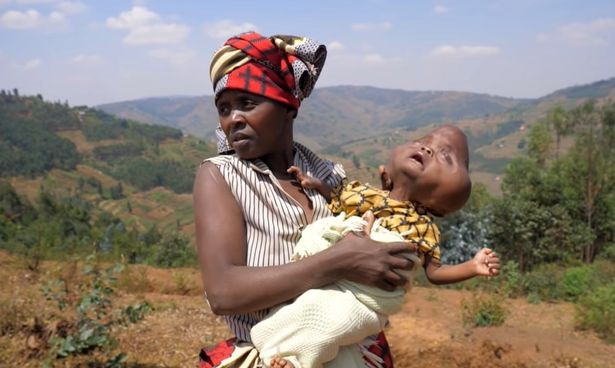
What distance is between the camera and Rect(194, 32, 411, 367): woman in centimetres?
123

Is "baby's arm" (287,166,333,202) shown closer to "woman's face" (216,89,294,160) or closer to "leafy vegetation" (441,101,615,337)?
"woman's face" (216,89,294,160)

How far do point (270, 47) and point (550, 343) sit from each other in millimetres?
7604

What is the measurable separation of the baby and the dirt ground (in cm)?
487

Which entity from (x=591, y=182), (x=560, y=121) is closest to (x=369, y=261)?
(x=591, y=182)

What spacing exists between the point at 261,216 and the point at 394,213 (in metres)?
0.40

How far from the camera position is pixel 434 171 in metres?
1.54

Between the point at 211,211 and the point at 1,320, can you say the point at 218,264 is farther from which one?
the point at 1,320

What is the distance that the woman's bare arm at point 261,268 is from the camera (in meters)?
1.22

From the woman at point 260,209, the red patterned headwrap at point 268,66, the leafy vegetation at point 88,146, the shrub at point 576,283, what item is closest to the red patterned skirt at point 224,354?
the woman at point 260,209

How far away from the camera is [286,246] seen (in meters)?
1.39

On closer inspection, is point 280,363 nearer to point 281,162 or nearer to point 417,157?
point 281,162

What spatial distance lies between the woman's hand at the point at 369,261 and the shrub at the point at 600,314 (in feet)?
30.8

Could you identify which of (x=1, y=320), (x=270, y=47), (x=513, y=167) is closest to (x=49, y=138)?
(x=513, y=167)

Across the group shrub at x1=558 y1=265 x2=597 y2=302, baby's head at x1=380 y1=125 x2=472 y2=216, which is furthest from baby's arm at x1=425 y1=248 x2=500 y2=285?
shrub at x1=558 y1=265 x2=597 y2=302
